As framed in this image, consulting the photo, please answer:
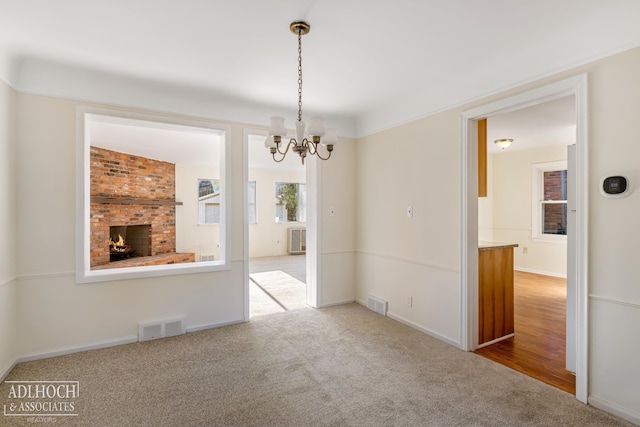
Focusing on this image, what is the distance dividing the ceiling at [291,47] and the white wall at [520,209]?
4.36 meters

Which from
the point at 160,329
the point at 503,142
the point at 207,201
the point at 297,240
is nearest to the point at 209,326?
the point at 160,329

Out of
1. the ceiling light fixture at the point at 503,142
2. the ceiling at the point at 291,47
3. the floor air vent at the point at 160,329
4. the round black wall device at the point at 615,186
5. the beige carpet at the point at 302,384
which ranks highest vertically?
the ceiling at the point at 291,47

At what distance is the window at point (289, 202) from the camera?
9.27m

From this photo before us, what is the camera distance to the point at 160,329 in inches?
131

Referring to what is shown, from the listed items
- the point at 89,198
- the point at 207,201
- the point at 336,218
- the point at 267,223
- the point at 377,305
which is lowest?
the point at 377,305

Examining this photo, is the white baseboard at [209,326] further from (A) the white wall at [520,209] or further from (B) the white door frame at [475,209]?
(A) the white wall at [520,209]

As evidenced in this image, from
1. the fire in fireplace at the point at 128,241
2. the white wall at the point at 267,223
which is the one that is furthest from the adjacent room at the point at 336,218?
the white wall at the point at 267,223

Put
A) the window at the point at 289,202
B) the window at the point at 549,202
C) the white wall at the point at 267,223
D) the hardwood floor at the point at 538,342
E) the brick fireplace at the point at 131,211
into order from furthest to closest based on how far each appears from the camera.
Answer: the window at the point at 289,202
the white wall at the point at 267,223
the window at the point at 549,202
the brick fireplace at the point at 131,211
the hardwood floor at the point at 538,342

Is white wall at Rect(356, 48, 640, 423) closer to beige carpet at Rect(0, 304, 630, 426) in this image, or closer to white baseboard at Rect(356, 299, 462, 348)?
white baseboard at Rect(356, 299, 462, 348)

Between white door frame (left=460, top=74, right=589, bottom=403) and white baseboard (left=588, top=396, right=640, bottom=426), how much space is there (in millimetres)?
52

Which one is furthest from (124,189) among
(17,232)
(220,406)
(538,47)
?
(538,47)

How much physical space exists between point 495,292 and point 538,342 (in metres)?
0.63

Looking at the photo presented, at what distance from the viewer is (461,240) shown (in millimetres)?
3064

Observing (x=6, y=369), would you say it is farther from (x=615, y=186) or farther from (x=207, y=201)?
(x=207, y=201)
